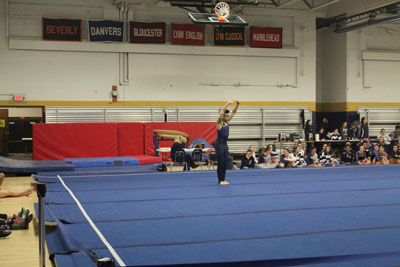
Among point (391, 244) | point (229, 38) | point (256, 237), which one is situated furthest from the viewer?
point (229, 38)

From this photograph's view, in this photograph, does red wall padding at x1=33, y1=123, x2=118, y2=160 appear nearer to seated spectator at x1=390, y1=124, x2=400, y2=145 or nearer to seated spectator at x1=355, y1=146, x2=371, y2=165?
seated spectator at x1=355, y1=146, x2=371, y2=165

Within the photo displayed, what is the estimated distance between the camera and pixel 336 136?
19219mm

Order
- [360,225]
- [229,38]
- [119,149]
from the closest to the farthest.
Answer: [360,225], [119,149], [229,38]

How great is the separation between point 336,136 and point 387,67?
5002mm

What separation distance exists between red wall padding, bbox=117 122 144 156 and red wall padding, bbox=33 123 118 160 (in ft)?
0.69

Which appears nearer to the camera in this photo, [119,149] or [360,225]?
[360,225]

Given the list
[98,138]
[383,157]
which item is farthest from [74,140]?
[383,157]

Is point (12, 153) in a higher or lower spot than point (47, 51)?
lower

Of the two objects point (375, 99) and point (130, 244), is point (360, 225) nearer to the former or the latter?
point (130, 244)

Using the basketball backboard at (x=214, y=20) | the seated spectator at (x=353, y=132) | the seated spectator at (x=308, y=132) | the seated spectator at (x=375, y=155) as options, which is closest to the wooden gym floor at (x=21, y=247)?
the basketball backboard at (x=214, y=20)

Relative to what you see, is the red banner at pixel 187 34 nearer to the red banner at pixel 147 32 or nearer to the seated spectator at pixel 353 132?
Result: the red banner at pixel 147 32

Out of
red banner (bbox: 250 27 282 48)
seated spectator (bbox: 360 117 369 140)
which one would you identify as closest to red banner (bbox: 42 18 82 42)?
red banner (bbox: 250 27 282 48)

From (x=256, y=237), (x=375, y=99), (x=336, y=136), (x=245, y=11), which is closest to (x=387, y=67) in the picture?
(x=375, y=99)

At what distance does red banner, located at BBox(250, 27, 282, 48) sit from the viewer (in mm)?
19391
